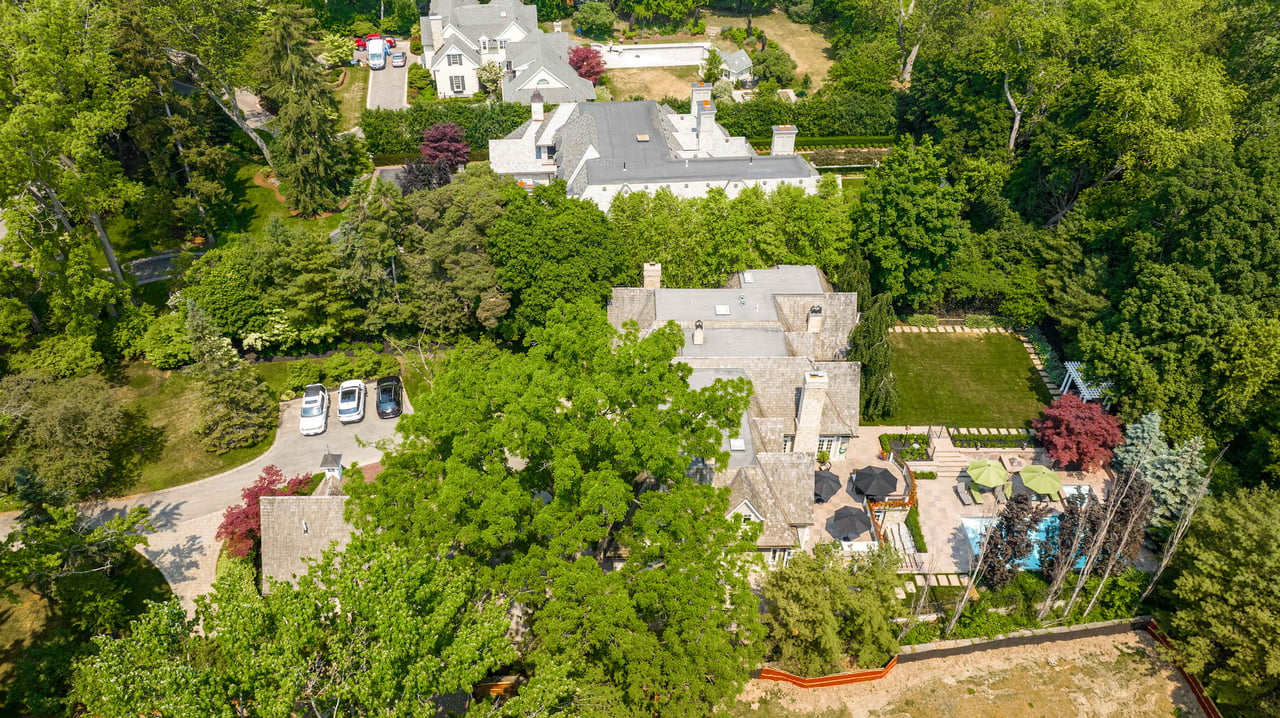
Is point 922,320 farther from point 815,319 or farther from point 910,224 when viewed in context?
point 815,319

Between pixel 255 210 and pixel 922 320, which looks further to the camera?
pixel 255 210

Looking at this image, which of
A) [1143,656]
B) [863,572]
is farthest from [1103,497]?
[863,572]

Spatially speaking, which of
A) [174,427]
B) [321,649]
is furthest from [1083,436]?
[174,427]

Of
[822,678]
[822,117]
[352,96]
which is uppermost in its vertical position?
[822,117]

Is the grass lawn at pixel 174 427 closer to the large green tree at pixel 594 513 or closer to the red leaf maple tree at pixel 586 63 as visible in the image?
the large green tree at pixel 594 513

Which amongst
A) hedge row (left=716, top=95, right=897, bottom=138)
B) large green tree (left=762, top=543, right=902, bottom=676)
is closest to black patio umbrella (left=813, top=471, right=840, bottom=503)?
large green tree (left=762, top=543, right=902, bottom=676)

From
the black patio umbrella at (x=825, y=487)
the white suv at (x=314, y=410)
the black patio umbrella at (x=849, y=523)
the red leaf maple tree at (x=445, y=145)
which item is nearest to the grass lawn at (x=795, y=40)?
the red leaf maple tree at (x=445, y=145)

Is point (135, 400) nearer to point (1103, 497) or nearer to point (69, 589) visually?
point (69, 589)
